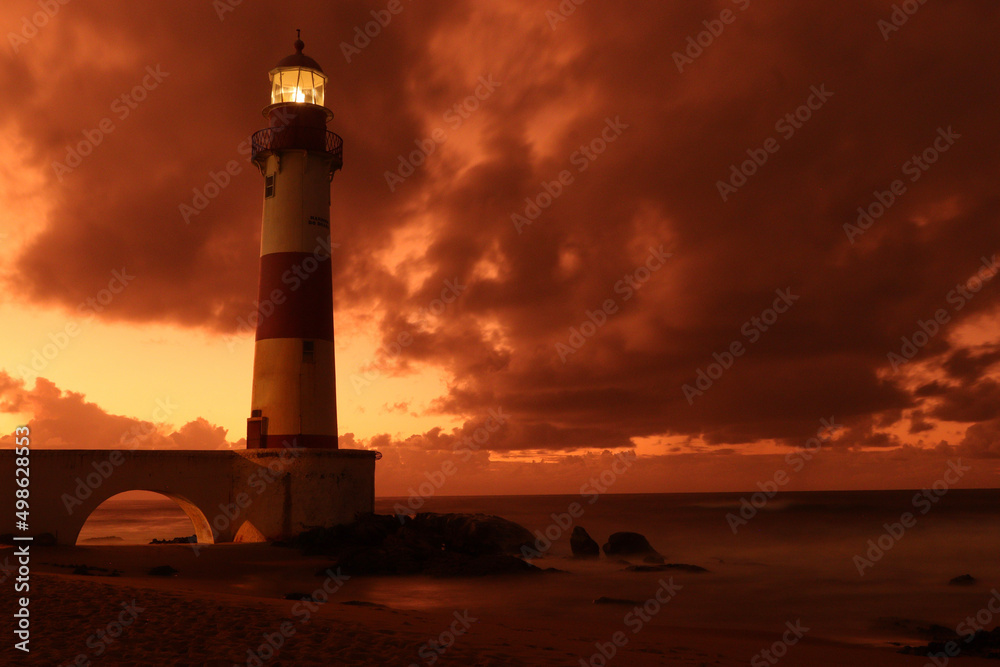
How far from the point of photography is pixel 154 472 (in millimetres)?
20859

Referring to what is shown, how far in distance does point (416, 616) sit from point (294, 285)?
41.8ft

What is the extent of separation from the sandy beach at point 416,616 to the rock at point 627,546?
5130 mm

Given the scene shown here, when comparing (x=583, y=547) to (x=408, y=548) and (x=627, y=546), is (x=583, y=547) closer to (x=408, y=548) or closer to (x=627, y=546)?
(x=627, y=546)

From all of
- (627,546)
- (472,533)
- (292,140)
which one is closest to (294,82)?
(292,140)

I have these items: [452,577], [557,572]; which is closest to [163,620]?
[452,577]

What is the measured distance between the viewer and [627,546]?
29484 mm

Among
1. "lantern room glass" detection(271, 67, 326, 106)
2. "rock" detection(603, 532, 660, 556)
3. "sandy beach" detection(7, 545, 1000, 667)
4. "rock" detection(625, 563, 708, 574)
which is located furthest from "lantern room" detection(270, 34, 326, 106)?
"rock" detection(603, 532, 660, 556)

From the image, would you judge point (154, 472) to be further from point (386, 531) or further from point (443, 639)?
point (443, 639)

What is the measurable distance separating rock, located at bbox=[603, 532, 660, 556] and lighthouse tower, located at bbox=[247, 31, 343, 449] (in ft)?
40.3

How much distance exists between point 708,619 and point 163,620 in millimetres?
11831

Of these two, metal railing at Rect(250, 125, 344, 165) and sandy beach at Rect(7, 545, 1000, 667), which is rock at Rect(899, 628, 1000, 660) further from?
metal railing at Rect(250, 125, 344, 165)

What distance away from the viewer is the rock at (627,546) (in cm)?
2928

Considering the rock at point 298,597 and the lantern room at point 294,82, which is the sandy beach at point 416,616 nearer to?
the rock at point 298,597

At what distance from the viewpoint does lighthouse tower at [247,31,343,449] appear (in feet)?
74.0
